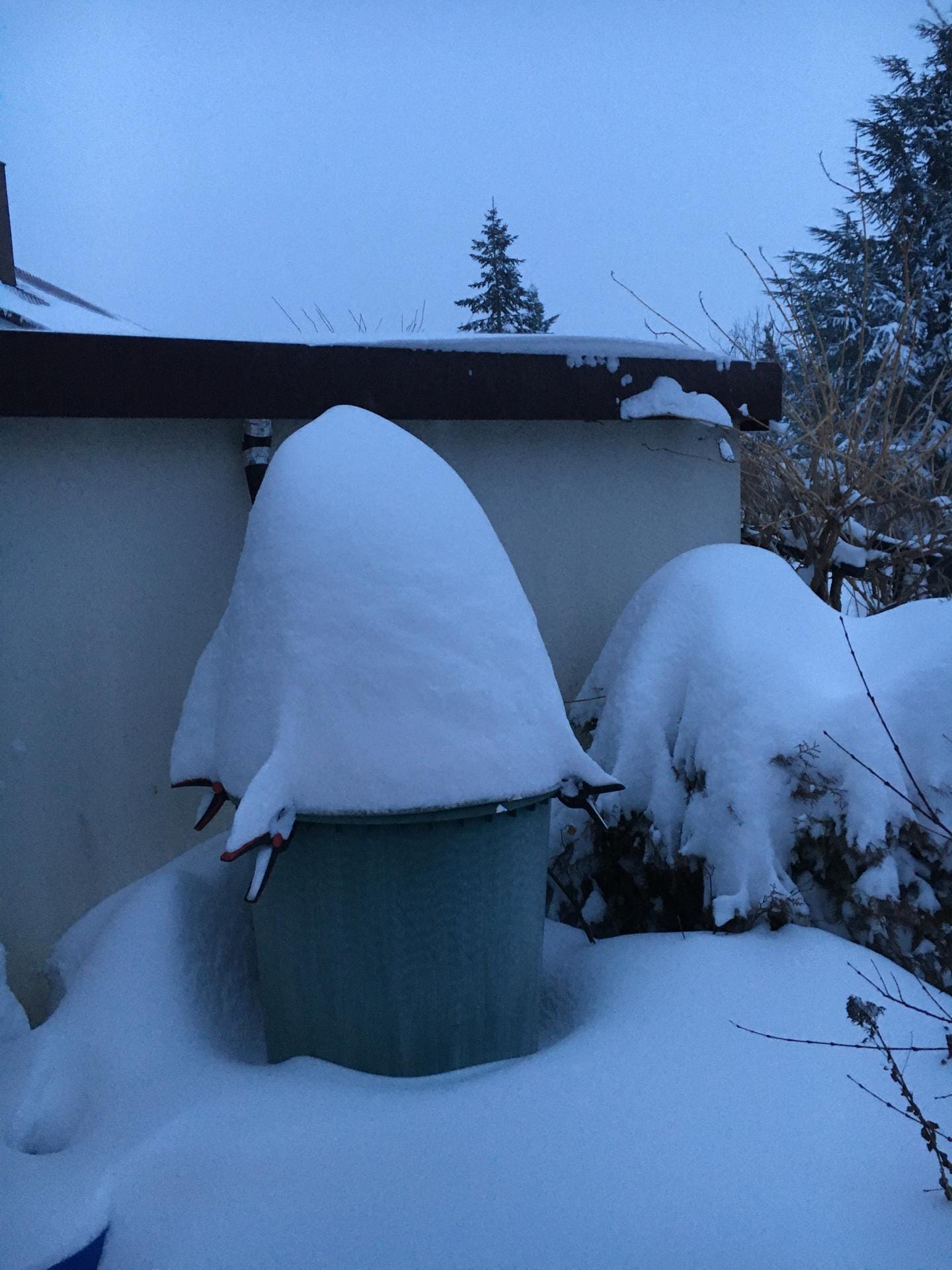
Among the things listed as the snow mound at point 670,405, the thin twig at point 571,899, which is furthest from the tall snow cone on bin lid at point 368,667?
the snow mound at point 670,405

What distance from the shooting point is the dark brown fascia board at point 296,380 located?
93.0 inches

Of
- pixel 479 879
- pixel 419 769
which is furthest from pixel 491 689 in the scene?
pixel 479 879

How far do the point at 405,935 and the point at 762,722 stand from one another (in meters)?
1.20

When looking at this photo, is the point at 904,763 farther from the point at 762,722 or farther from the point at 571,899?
the point at 571,899

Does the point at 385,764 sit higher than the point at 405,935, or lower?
higher

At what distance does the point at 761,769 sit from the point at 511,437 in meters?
1.58

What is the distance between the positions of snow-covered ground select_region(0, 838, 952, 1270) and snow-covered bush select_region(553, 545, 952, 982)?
0.19 metres

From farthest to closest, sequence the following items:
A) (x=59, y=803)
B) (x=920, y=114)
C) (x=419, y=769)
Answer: (x=920, y=114), (x=59, y=803), (x=419, y=769)

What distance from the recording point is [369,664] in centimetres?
182

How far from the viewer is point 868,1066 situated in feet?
6.20

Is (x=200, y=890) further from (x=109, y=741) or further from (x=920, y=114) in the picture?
(x=920, y=114)

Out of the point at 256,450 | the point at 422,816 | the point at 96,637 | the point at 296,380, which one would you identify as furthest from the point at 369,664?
the point at 296,380

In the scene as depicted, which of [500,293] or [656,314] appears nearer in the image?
[656,314]

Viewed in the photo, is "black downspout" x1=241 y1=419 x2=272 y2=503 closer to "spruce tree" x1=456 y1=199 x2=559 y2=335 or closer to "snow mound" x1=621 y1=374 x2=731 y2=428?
"snow mound" x1=621 y1=374 x2=731 y2=428
